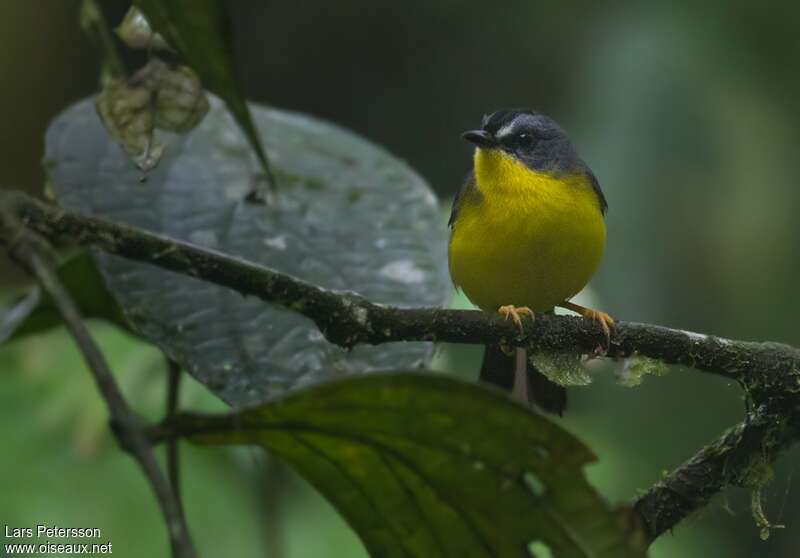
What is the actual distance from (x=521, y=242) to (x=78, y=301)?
1.25 meters

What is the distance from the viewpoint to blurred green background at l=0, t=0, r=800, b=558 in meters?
4.48

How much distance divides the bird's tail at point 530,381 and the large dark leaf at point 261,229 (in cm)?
45

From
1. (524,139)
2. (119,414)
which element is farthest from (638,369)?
(524,139)

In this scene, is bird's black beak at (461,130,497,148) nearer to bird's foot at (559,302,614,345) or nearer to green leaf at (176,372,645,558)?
bird's foot at (559,302,614,345)

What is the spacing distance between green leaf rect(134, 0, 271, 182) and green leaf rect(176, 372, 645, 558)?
1.26 feet

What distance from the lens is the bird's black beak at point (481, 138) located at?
3.17 meters

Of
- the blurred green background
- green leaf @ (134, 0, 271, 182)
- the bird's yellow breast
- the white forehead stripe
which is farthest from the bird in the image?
green leaf @ (134, 0, 271, 182)

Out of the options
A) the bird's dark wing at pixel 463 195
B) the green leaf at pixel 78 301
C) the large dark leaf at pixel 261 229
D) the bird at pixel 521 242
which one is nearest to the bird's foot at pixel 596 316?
the bird at pixel 521 242

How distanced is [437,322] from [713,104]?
3974 millimetres

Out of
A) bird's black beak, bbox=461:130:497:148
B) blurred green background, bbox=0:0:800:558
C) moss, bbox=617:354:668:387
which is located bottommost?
blurred green background, bbox=0:0:800:558

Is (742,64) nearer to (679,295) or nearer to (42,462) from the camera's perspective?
(679,295)

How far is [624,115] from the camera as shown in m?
4.82

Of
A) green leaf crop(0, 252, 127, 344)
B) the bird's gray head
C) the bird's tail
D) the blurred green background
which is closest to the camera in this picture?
green leaf crop(0, 252, 127, 344)

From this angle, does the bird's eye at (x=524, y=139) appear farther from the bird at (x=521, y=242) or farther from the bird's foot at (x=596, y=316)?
the bird's foot at (x=596, y=316)
